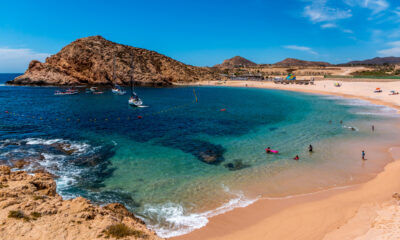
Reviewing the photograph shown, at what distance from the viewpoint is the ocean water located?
16.0 m

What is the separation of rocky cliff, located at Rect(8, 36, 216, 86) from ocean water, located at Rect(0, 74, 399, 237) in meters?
63.2

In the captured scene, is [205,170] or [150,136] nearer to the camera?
[205,170]

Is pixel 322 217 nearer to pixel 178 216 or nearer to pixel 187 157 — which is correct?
pixel 178 216

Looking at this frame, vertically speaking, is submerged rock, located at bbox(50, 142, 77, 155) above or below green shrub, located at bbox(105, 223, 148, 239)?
below

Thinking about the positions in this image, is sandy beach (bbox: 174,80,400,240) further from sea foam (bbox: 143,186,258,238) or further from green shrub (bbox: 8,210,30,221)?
green shrub (bbox: 8,210,30,221)

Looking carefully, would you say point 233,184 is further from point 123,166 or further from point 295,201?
point 123,166

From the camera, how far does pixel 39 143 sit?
85.6ft

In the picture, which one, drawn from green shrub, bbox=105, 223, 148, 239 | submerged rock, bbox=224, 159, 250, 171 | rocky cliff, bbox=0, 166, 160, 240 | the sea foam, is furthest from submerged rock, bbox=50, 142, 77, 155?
green shrub, bbox=105, 223, 148, 239

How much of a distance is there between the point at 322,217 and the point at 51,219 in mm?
13870

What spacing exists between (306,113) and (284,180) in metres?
33.2

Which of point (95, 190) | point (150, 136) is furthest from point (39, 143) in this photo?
point (95, 190)

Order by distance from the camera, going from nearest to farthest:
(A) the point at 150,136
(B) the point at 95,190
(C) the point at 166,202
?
1. (C) the point at 166,202
2. (B) the point at 95,190
3. (A) the point at 150,136

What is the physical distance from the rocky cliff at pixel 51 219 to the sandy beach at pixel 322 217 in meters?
4.51

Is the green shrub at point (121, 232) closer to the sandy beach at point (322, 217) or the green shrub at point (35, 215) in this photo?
the green shrub at point (35, 215)
